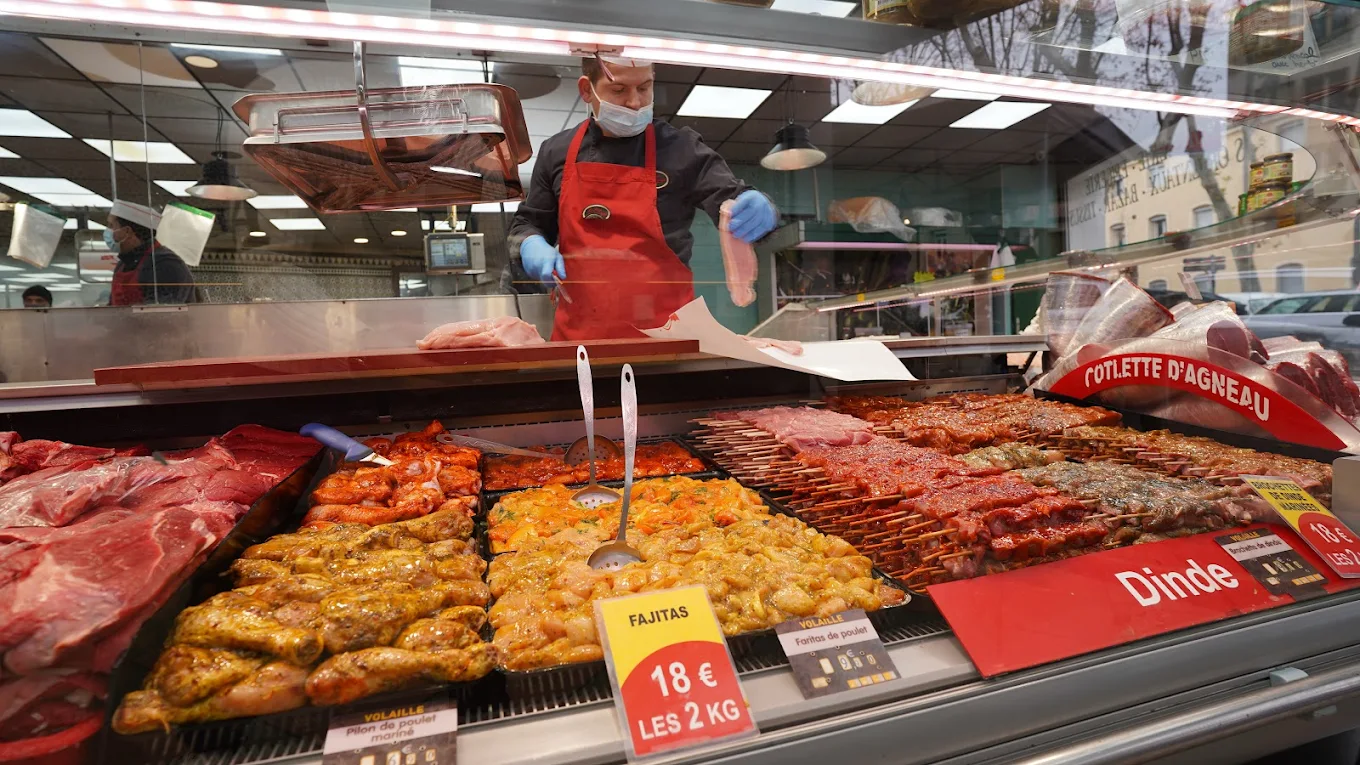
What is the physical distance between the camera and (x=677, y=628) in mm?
1204

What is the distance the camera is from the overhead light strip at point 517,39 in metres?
1.42

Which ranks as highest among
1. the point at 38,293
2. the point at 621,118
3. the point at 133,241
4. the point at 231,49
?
the point at 231,49

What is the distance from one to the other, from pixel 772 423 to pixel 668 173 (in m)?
1.93

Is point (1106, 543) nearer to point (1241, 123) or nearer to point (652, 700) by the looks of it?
point (652, 700)

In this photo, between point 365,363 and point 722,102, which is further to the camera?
point 722,102

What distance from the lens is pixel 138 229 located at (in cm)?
655

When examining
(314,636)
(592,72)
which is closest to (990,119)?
(592,72)

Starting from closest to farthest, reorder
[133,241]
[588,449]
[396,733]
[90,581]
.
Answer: [396,733] < [90,581] < [588,449] < [133,241]

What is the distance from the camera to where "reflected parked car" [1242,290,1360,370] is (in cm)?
281

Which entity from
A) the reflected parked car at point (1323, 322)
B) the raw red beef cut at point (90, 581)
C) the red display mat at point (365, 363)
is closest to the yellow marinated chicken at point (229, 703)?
the raw red beef cut at point (90, 581)

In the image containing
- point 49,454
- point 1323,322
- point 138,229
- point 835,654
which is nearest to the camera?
point 835,654

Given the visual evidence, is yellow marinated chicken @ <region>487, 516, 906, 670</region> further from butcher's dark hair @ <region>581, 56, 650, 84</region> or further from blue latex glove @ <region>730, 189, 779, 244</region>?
butcher's dark hair @ <region>581, 56, 650, 84</region>

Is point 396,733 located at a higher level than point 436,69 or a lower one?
lower

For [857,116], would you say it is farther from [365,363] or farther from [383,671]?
[383,671]
